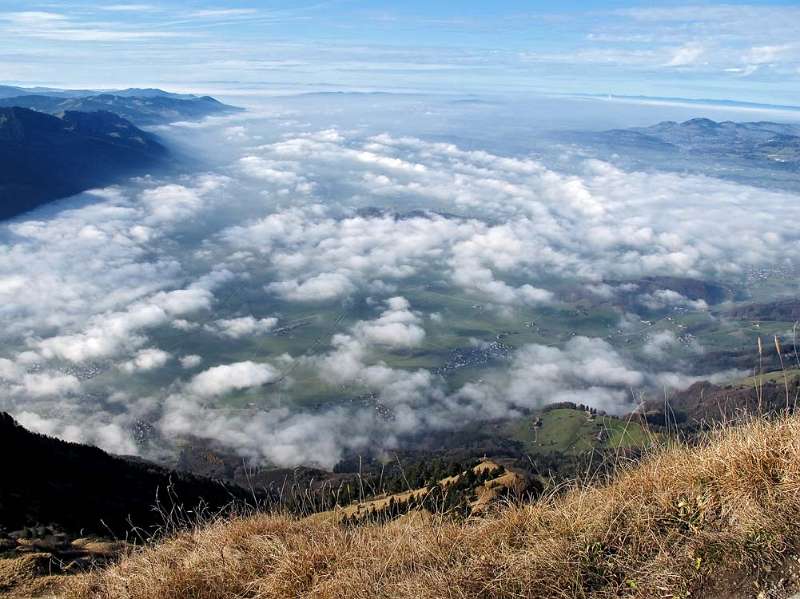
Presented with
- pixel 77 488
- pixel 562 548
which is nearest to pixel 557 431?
pixel 77 488

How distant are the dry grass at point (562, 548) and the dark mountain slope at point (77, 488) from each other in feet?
63.6

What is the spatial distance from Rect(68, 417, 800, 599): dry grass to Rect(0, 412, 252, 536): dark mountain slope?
19.4 m

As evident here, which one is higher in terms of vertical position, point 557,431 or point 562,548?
point 562,548

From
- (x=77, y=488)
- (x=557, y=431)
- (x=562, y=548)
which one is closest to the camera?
(x=562, y=548)

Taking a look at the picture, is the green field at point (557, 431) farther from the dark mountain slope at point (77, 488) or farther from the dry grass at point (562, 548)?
the dry grass at point (562, 548)

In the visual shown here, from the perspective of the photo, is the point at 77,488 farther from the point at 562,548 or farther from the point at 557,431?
the point at 557,431

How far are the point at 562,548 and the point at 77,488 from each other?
47.2 metres

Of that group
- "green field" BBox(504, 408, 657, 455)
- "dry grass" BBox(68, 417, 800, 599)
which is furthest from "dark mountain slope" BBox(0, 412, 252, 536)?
"green field" BBox(504, 408, 657, 455)

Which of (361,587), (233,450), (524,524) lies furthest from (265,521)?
(233,450)

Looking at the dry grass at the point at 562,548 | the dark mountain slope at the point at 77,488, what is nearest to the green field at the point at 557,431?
the dark mountain slope at the point at 77,488

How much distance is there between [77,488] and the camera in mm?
41438

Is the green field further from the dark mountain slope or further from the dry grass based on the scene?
the dry grass

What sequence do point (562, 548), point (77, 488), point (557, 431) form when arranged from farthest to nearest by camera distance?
point (557, 431) < point (77, 488) < point (562, 548)

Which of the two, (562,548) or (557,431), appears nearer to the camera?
(562,548)
